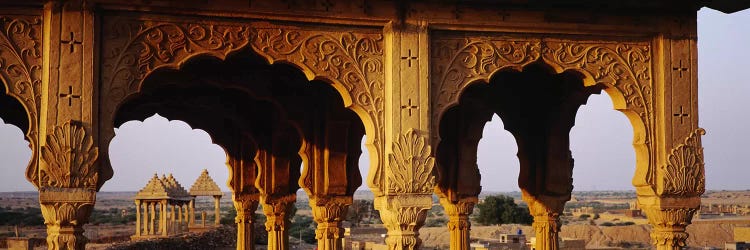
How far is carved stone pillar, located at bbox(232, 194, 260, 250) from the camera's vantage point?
17.1 m

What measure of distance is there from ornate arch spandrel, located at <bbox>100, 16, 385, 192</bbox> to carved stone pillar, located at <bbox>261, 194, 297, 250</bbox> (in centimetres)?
674

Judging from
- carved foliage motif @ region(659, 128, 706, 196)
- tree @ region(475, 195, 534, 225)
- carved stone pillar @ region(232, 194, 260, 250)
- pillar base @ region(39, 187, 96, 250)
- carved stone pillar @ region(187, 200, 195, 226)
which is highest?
carved foliage motif @ region(659, 128, 706, 196)

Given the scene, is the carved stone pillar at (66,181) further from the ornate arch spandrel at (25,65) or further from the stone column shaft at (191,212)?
the stone column shaft at (191,212)

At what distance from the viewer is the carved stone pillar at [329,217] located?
14438 mm

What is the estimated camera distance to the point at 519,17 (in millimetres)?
10055

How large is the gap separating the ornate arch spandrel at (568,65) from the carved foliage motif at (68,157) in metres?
3.34

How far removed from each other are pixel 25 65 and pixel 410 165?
12.1ft

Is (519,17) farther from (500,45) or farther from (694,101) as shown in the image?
(694,101)

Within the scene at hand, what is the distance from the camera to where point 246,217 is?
17172 millimetres

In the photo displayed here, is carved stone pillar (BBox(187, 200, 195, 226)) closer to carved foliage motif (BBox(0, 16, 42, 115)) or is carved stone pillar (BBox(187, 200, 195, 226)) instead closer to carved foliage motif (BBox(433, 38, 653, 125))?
carved foliage motif (BBox(433, 38, 653, 125))

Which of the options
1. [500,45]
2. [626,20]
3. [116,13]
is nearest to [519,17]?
[500,45]

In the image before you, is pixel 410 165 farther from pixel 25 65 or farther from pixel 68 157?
pixel 25 65

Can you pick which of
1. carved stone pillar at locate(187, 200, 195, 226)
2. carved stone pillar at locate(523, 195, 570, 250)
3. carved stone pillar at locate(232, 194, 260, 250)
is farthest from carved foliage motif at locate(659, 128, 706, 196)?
carved stone pillar at locate(187, 200, 195, 226)

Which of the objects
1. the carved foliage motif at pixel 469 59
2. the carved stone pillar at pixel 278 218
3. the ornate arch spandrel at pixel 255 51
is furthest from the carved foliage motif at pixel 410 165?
the carved stone pillar at pixel 278 218
